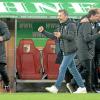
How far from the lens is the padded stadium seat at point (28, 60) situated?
602 inches

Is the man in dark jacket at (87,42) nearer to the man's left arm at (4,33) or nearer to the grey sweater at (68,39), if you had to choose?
the grey sweater at (68,39)

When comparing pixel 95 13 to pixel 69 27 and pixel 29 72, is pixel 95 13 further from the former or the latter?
pixel 29 72

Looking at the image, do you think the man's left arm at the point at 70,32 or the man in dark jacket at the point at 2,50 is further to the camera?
the man in dark jacket at the point at 2,50

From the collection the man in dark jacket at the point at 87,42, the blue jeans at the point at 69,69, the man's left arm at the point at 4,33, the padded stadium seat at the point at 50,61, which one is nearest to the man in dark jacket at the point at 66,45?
the blue jeans at the point at 69,69

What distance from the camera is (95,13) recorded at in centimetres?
1310

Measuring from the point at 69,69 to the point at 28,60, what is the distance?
8.10ft

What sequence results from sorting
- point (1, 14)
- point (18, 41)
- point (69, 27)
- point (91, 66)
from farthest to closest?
1. point (18, 41)
2. point (1, 14)
3. point (91, 66)
4. point (69, 27)

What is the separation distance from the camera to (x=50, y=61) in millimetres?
15414

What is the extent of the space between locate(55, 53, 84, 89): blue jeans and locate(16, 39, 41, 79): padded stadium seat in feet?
7.71

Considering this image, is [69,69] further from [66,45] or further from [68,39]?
[68,39]

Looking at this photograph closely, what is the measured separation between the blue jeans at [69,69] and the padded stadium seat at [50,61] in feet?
7.50

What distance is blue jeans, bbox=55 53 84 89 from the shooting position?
12797mm

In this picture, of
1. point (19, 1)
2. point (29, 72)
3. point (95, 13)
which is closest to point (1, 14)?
point (19, 1)

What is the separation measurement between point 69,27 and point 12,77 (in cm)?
337
